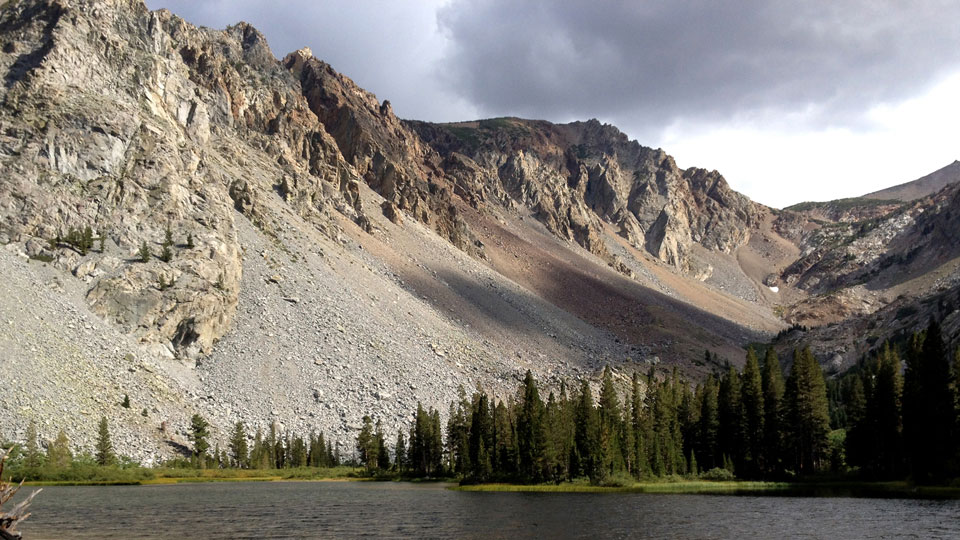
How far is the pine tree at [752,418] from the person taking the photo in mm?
82438

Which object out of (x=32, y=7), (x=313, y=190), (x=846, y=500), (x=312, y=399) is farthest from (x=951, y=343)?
(x=32, y=7)

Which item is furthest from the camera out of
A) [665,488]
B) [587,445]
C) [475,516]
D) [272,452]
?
[272,452]

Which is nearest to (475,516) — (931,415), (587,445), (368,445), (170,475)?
(587,445)

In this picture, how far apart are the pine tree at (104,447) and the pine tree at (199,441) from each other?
10.5 metres

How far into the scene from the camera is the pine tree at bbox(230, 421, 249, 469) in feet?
317

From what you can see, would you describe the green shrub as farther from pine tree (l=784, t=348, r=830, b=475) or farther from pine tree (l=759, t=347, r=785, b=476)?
pine tree (l=784, t=348, r=830, b=475)

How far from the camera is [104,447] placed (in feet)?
274

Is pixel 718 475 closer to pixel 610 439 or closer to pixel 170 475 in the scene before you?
pixel 610 439

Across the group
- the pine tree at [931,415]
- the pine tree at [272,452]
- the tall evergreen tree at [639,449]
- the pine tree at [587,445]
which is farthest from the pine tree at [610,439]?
the pine tree at [272,452]

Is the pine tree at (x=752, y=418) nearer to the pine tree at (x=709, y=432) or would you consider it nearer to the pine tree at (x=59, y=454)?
the pine tree at (x=709, y=432)

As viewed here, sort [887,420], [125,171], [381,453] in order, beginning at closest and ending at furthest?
1. [887,420]
2. [381,453]
3. [125,171]

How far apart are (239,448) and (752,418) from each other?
223ft

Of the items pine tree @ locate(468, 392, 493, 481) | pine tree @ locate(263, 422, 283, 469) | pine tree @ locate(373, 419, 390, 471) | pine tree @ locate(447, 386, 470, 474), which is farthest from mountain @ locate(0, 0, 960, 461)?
pine tree @ locate(468, 392, 493, 481)

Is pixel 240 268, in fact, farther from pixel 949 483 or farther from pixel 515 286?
pixel 949 483
